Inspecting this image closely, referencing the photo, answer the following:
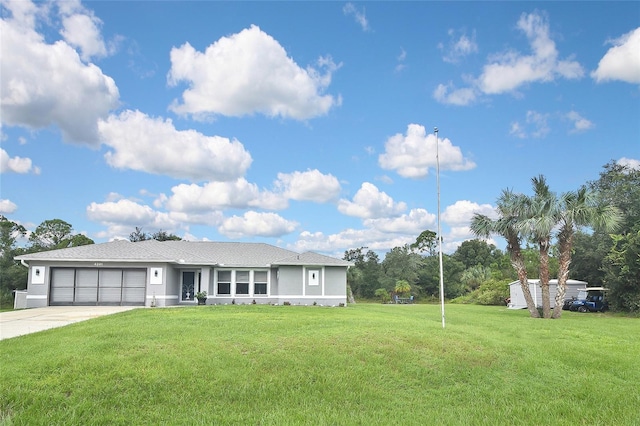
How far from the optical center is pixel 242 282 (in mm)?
30344

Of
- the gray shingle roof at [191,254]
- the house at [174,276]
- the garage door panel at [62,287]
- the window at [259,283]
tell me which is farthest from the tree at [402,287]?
the garage door panel at [62,287]

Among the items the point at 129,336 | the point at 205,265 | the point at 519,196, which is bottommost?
the point at 129,336

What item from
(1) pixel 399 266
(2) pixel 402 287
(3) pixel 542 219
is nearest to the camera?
(3) pixel 542 219

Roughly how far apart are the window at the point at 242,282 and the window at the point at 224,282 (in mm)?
543

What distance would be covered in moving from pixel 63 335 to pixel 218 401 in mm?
6192

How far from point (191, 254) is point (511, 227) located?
61.8ft

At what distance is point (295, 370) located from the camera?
911 cm

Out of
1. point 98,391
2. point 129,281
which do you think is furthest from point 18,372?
point 129,281

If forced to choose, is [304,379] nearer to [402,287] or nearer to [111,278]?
[111,278]

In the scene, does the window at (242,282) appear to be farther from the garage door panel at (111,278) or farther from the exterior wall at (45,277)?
the garage door panel at (111,278)

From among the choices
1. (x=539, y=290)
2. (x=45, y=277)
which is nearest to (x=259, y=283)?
(x=45, y=277)

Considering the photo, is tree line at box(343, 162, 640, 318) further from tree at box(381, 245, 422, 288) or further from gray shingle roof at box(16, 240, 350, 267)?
gray shingle roof at box(16, 240, 350, 267)

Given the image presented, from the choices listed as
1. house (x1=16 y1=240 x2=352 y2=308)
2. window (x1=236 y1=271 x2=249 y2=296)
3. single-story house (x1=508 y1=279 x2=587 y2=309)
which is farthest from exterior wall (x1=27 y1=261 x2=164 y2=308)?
single-story house (x1=508 y1=279 x2=587 y2=309)

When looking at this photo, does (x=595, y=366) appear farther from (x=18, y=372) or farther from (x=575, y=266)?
(x=575, y=266)
